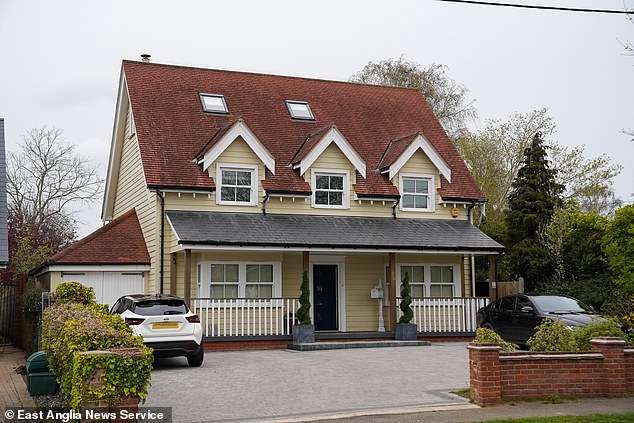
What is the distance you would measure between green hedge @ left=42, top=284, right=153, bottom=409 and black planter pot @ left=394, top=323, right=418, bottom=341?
12394mm

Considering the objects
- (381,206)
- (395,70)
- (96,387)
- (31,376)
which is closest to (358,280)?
(381,206)

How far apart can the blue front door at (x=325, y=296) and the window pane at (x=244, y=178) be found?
12.0 ft

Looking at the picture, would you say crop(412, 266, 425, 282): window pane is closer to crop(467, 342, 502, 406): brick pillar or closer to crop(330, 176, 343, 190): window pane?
crop(330, 176, 343, 190): window pane

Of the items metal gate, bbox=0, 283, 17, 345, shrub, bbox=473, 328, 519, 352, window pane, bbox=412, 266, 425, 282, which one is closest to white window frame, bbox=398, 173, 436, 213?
window pane, bbox=412, 266, 425, 282

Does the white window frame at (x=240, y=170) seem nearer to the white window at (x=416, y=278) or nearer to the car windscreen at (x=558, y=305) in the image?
the white window at (x=416, y=278)

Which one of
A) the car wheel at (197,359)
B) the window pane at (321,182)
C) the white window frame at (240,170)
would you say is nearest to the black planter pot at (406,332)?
the window pane at (321,182)

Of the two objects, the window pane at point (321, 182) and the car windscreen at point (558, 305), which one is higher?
the window pane at point (321, 182)

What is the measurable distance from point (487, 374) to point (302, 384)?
3670 millimetres

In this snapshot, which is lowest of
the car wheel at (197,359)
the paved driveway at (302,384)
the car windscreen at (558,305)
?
the paved driveway at (302,384)

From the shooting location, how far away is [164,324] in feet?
50.6

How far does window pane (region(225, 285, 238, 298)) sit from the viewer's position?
22.6 metres

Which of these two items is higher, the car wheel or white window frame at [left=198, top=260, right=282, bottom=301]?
white window frame at [left=198, top=260, right=282, bottom=301]

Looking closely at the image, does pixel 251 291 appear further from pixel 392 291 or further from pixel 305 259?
pixel 392 291

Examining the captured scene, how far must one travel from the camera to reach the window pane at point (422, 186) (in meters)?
26.0
